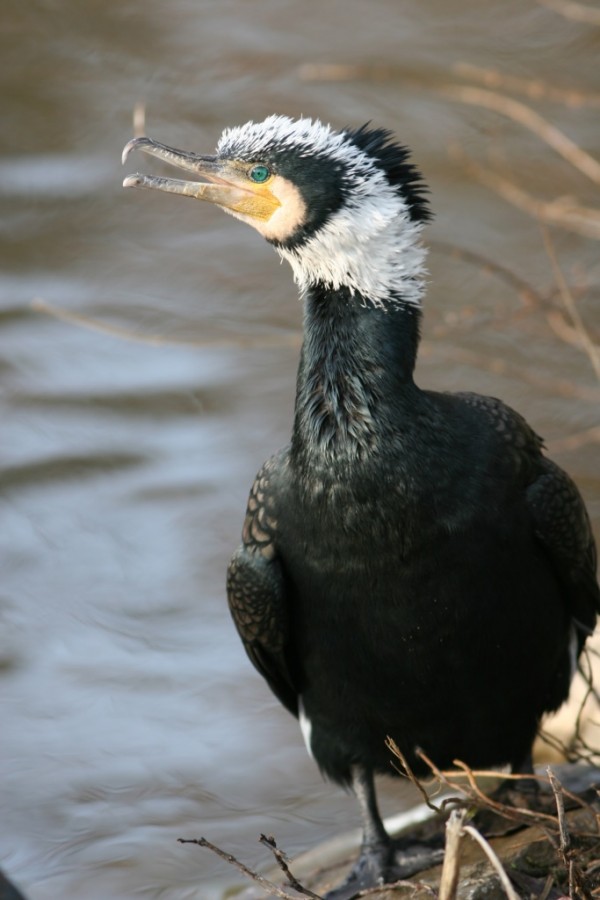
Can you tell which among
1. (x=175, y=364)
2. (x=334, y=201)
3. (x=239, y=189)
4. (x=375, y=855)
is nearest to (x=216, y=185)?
(x=239, y=189)

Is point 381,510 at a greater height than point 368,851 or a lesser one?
greater

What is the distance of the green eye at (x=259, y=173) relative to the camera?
3902 millimetres

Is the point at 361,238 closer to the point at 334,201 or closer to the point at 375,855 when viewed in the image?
the point at 334,201

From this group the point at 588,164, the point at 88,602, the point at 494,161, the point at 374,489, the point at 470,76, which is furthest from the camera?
the point at 494,161

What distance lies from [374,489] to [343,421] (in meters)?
0.19

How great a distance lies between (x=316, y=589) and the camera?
13.2 feet

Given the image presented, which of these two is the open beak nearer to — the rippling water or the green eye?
the green eye

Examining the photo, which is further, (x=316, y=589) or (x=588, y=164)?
(x=588, y=164)

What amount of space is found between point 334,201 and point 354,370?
42cm

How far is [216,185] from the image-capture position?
157 inches

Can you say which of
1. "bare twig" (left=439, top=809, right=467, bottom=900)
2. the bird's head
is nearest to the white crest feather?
the bird's head

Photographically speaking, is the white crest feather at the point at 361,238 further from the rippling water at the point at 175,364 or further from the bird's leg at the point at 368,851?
the rippling water at the point at 175,364

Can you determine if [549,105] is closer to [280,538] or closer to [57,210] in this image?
[57,210]

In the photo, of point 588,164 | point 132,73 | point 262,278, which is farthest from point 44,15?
point 588,164
